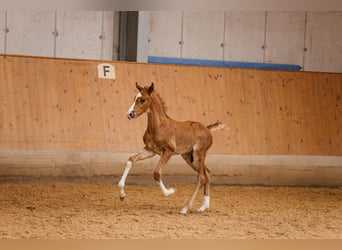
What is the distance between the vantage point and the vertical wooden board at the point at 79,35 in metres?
10.5

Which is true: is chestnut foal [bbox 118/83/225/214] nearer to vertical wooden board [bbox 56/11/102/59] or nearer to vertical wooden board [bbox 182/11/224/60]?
vertical wooden board [bbox 56/11/102/59]

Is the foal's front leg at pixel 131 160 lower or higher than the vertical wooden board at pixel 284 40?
lower

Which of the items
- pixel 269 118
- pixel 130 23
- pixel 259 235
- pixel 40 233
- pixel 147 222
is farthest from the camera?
pixel 130 23

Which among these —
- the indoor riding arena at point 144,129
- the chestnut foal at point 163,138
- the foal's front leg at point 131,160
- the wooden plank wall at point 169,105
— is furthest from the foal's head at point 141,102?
the wooden plank wall at point 169,105

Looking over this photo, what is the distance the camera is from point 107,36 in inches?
427

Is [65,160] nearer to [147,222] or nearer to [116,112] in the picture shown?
[116,112]

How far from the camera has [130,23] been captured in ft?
35.4

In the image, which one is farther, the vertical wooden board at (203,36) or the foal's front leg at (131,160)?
the vertical wooden board at (203,36)

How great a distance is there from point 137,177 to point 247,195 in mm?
1888

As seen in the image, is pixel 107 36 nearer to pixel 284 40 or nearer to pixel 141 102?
pixel 284 40

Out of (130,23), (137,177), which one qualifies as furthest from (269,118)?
(130,23)

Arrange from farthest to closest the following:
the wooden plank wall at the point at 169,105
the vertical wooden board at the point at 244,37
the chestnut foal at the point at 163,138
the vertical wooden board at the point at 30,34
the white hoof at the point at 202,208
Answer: the vertical wooden board at the point at 244,37
the vertical wooden board at the point at 30,34
the wooden plank wall at the point at 169,105
the white hoof at the point at 202,208
the chestnut foal at the point at 163,138

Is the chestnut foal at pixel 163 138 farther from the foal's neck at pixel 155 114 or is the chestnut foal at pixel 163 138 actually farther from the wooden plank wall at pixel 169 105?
the wooden plank wall at pixel 169 105

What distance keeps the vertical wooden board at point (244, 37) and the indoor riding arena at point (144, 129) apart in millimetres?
917
